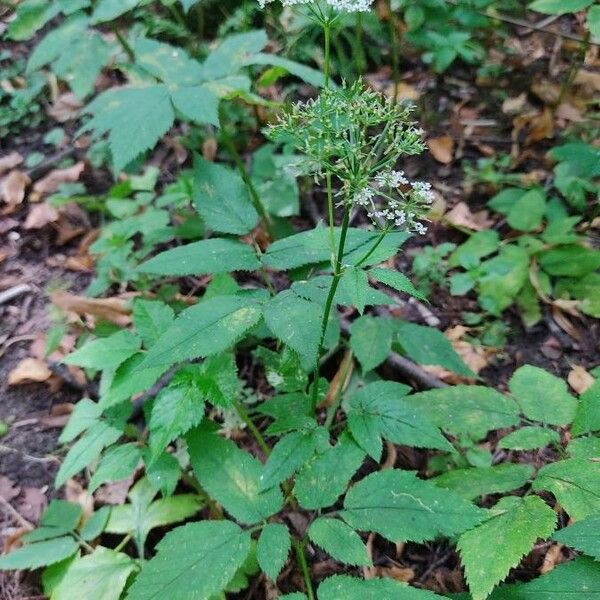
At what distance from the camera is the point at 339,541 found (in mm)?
1411

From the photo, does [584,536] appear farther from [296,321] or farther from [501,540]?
[296,321]

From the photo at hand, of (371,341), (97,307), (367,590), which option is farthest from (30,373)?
(367,590)

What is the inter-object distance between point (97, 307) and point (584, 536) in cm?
199

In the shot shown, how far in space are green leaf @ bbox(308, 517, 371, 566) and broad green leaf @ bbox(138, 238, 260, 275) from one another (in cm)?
70

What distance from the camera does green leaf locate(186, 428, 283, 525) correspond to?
4.99 feet

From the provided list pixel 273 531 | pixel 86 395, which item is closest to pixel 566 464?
pixel 273 531

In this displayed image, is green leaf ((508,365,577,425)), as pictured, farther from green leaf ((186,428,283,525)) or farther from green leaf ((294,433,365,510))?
green leaf ((186,428,283,525))

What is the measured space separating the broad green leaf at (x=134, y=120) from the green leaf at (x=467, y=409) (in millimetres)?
1197

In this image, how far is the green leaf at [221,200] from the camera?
1714 mm

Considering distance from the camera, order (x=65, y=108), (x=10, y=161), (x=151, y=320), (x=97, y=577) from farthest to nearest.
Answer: (x=65, y=108) → (x=10, y=161) → (x=151, y=320) → (x=97, y=577)

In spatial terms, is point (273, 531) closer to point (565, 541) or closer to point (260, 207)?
point (565, 541)

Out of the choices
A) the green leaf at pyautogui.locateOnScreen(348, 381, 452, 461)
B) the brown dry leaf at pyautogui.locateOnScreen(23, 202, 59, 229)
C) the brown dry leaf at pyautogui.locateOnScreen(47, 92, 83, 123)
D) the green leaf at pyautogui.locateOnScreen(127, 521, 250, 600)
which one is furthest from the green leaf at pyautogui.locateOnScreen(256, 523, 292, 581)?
the brown dry leaf at pyautogui.locateOnScreen(47, 92, 83, 123)

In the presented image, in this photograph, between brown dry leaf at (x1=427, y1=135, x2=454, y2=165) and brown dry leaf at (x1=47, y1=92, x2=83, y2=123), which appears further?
brown dry leaf at (x1=47, y1=92, x2=83, y2=123)

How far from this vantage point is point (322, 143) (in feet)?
4.05
